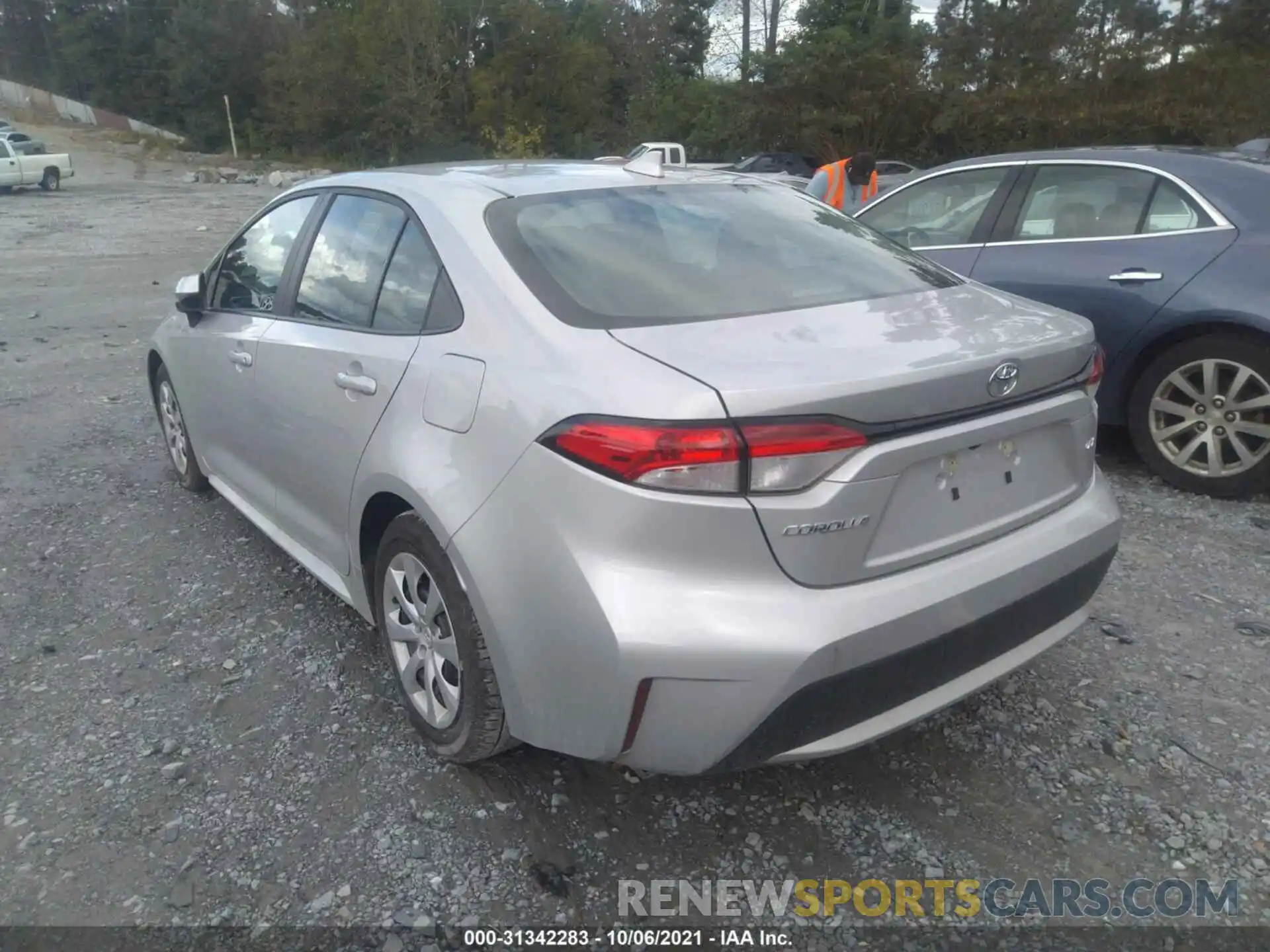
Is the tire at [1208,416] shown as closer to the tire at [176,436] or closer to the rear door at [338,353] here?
the rear door at [338,353]

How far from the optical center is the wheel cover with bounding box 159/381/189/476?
4.87 m

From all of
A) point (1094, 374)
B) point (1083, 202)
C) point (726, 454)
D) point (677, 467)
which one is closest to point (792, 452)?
point (726, 454)

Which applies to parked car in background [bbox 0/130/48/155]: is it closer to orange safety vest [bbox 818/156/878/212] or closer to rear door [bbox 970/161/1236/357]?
orange safety vest [bbox 818/156/878/212]

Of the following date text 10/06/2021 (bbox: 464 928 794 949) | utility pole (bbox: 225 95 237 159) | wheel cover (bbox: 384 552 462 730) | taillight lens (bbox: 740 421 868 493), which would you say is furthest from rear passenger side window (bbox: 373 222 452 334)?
utility pole (bbox: 225 95 237 159)

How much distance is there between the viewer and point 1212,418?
4590mm

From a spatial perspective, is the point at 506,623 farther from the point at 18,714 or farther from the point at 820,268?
the point at 18,714

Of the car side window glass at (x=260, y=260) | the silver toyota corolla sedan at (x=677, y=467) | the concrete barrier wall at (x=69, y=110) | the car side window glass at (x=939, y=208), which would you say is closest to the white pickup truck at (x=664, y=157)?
the silver toyota corolla sedan at (x=677, y=467)

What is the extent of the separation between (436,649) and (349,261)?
1.36 metres

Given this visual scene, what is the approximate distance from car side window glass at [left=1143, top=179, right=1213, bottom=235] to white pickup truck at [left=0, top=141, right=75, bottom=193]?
108 ft

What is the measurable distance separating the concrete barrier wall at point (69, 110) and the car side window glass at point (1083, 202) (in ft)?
193

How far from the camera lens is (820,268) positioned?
2.94m

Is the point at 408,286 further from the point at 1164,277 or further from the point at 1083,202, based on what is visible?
the point at 1083,202

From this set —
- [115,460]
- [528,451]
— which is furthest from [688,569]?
[115,460]

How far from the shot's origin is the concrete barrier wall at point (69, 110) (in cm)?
5738
